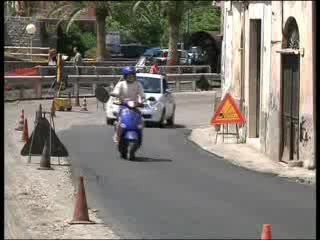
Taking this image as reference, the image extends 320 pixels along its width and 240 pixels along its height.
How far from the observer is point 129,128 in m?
14.0

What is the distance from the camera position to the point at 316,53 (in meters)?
15.1

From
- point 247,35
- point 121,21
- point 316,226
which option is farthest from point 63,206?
point 247,35

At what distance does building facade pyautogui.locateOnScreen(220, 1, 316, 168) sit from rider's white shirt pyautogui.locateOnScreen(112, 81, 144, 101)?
4398mm

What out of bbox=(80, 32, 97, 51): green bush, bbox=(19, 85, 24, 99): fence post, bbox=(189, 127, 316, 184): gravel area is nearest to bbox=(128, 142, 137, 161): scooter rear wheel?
bbox=(189, 127, 316, 184): gravel area

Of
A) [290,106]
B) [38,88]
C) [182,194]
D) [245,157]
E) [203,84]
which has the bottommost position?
[245,157]

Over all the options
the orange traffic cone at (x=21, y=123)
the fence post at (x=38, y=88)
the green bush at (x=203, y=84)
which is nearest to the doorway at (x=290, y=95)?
the fence post at (x=38, y=88)

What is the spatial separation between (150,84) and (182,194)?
333 cm

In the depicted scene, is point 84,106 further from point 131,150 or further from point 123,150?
point 131,150

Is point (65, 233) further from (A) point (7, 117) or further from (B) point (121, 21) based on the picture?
(A) point (7, 117)

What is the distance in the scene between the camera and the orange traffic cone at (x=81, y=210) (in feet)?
31.8

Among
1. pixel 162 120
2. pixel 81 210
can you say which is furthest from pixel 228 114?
pixel 81 210

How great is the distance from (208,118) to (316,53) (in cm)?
1012

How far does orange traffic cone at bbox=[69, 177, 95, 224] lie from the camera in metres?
9.68

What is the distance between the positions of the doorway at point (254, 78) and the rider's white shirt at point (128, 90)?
861cm
